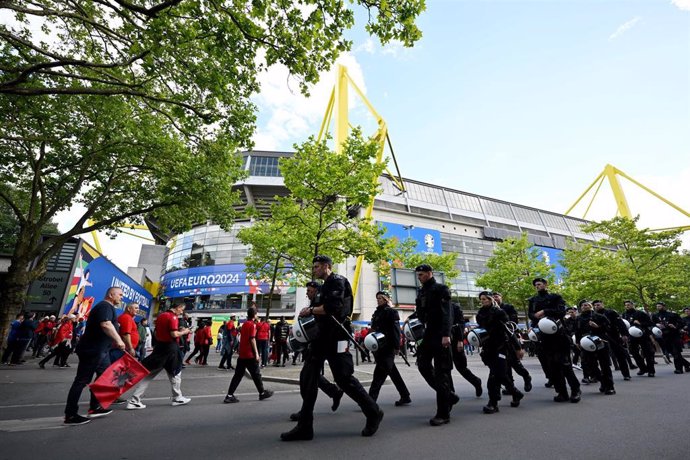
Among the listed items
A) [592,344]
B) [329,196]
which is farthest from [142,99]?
[592,344]

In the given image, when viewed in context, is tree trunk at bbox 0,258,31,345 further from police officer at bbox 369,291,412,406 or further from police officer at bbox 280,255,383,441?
police officer at bbox 280,255,383,441

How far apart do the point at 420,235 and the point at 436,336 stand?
148 ft

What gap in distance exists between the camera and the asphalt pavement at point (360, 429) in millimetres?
3236

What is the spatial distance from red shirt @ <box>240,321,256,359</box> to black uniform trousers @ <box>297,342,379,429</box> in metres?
2.65

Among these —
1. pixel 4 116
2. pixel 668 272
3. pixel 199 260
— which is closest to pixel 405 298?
pixel 4 116

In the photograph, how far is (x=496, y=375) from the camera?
511 cm

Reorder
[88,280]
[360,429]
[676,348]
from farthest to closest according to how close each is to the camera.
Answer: [88,280] → [676,348] → [360,429]

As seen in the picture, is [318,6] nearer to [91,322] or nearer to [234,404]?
[91,322]

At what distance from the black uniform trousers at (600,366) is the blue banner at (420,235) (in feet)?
126

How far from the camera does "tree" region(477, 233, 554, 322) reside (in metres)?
29.6

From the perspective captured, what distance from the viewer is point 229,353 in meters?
12.8

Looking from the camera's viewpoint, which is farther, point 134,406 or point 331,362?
point 134,406

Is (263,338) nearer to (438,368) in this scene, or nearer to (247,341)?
(247,341)

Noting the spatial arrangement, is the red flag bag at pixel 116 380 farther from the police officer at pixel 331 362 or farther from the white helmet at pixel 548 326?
the white helmet at pixel 548 326
